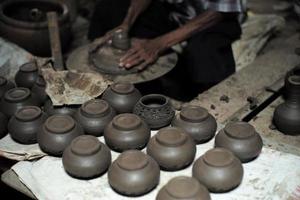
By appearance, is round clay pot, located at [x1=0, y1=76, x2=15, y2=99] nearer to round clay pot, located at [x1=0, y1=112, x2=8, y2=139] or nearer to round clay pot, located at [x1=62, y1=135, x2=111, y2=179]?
round clay pot, located at [x1=0, y1=112, x2=8, y2=139]

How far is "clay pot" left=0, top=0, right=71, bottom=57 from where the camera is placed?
3172mm

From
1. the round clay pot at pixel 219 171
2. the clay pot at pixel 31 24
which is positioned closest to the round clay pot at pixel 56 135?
the round clay pot at pixel 219 171

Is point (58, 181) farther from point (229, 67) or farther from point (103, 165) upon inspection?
point (229, 67)

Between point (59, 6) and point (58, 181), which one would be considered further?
point (59, 6)

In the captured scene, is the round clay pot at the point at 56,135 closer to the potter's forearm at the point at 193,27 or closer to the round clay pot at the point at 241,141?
the round clay pot at the point at 241,141

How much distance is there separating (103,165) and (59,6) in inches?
75.8

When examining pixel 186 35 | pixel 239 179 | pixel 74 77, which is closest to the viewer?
pixel 239 179

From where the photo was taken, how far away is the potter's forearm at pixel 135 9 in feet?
10.5

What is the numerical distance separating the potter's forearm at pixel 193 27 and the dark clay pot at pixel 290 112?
2.51 feet

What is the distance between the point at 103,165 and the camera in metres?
1.92

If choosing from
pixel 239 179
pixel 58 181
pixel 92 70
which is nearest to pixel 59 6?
pixel 92 70

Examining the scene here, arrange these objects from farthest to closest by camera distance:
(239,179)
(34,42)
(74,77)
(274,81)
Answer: (34,42), (274,81), (74,77), (239,179)

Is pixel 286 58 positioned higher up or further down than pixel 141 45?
further down

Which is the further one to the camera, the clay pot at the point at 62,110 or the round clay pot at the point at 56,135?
the clay pot at the point at 62,110
